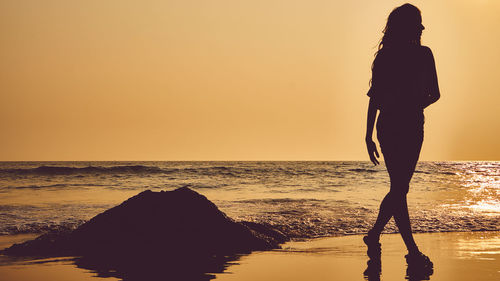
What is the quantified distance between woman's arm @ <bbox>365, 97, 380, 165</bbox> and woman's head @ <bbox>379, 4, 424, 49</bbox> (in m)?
0.63

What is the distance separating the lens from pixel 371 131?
5102 millimetres

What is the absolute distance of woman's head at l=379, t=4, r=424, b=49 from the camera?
511 cm

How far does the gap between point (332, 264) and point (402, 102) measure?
1.64 meters

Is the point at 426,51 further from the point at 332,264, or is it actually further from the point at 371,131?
the point at 332,264

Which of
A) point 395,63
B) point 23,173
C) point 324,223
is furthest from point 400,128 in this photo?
point 23,173

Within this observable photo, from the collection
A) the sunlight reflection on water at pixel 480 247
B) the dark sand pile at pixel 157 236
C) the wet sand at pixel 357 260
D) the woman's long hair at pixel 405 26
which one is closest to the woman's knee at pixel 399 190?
the wet sand at pixel 357 260

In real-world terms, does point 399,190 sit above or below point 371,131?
below

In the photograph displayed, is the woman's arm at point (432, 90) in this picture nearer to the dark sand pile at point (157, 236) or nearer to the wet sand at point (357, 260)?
the wet sand at point (357, 260)

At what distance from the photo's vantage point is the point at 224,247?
6418 millimetres

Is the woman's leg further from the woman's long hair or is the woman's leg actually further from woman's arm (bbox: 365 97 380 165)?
the woman's long hair

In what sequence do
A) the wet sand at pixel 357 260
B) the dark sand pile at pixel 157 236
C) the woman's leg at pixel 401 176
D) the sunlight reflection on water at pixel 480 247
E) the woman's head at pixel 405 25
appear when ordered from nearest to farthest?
the wet sand at pixel 357 260
the woman's leg at pixel 401 176
the woman's head at pixel 405 25
the sunlight reflection on water at pixel 480 247
the dark sand pile at pixel 157 236

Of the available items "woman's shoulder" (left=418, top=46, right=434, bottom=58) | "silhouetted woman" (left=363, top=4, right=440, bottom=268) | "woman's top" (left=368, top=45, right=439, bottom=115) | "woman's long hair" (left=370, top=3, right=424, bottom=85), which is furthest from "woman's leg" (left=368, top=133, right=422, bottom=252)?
"woman's long hair" (left=370, top=3, right=424, bottom=85)

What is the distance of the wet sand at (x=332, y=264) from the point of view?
4.64 m

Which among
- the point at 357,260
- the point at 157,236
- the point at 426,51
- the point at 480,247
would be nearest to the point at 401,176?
the point at 357,260
